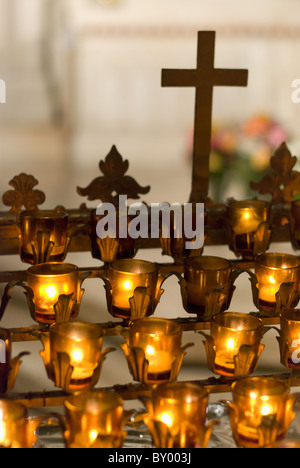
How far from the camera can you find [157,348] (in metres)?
0.81

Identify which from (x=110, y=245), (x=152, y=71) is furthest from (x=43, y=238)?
(x=152, y=71)

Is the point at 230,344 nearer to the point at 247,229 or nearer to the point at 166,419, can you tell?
the point at 166,419

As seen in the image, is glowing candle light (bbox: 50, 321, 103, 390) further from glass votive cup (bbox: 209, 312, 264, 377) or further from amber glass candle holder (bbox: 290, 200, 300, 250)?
amber glass candle holder (bbox: 290, 200, 300, 250)

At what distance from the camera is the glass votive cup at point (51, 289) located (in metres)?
0.90

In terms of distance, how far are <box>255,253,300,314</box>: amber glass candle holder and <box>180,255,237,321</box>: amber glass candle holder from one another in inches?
1.6

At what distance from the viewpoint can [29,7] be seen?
651 cm

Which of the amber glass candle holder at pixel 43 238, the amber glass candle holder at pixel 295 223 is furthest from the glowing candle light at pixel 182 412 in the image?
the amber glass candle holder at pixel 295 223

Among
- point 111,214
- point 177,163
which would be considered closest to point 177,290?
point 111,214

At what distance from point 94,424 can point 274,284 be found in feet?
1.23

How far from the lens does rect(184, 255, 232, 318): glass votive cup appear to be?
942 mm

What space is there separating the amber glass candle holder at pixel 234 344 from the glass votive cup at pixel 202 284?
59 millimetres

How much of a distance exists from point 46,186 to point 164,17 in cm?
207

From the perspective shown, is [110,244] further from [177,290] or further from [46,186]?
[46,186]

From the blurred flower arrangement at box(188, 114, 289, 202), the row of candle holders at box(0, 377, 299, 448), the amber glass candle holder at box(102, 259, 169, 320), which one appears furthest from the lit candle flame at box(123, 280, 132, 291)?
the blurred flower arrangement at box(188, 114, 289, 202)
